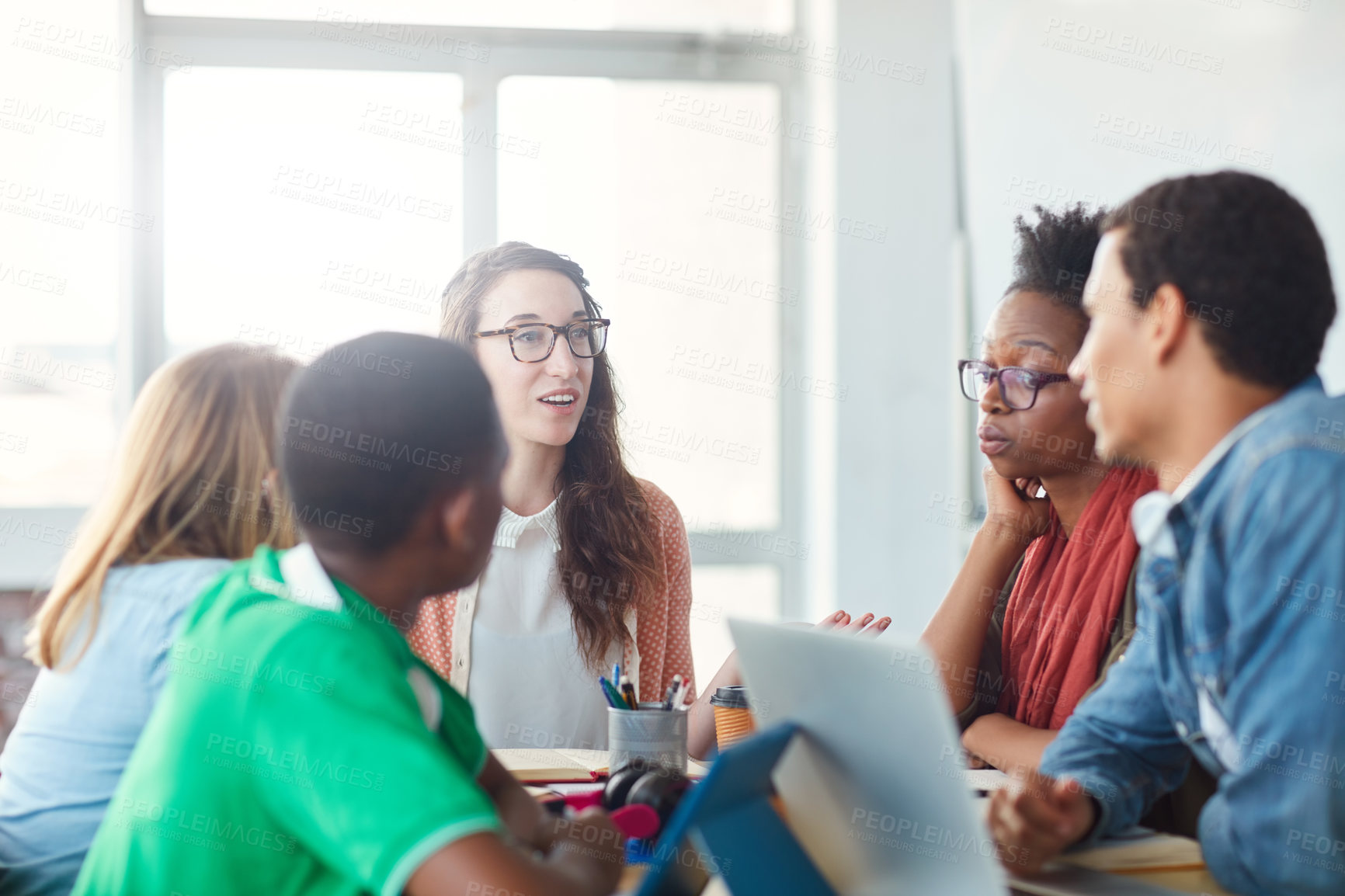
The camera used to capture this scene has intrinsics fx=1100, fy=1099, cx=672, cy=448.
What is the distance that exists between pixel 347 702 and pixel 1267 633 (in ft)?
→ 2.53

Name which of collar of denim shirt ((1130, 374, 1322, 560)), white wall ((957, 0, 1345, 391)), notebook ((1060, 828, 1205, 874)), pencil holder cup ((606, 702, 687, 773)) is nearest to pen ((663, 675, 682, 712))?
pencil holder cup ((606, 702, 687, 773))

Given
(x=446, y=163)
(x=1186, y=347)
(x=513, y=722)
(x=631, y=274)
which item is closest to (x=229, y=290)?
(x=446, y=163)

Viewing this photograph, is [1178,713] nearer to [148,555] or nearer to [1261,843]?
[1261,843]

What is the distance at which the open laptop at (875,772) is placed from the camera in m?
0.81

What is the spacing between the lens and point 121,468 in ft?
4.74

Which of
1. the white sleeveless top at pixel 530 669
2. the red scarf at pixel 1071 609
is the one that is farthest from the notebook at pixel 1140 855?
the white sleeveless top at pixel 530 669

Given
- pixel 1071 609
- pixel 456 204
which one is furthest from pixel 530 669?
pixel 456 204

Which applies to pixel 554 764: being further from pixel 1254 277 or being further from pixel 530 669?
pixel 1254 277

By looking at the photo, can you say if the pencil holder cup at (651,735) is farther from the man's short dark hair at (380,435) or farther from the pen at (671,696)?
the man's short dark hair at (380,435)

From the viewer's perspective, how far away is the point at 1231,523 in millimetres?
976

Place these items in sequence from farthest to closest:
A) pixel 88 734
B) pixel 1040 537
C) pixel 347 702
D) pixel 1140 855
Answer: pixel 1040 537 < pixel 88 734 < pixel 1140 855 < pixel 347 702

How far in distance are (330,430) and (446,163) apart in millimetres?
2905

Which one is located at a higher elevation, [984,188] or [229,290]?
[984,188]

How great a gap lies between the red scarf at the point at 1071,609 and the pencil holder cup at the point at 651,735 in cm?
60
